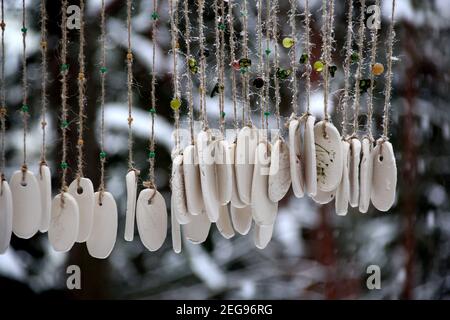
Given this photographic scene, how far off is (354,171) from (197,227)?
0.18 meters

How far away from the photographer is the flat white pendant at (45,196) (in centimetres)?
66

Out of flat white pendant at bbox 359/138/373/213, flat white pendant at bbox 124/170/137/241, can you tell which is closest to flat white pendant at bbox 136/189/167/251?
flat white pendant at bbox 124/170/137/241

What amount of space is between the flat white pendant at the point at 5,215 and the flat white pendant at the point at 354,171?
362 mm

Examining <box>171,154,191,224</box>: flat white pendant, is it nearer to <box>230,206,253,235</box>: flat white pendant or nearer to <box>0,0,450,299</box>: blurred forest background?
<box>230,206,253,235</box>: flat white pendant

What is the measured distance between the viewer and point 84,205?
682mm

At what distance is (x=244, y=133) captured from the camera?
26.4 inches

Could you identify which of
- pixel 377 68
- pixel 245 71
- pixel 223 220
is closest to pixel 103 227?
pixel 223 220

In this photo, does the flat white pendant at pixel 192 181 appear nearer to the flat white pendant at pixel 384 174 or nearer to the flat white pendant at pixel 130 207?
the flat white pendant at pixel 130 207

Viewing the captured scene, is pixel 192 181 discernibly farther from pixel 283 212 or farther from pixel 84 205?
pixel 283 212

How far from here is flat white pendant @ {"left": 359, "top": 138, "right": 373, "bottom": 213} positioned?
66 cm

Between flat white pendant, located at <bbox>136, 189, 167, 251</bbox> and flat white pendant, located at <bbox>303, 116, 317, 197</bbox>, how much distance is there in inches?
6.6

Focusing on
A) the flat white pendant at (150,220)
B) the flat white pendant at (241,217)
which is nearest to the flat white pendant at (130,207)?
the flat white pendant at (150,220)
